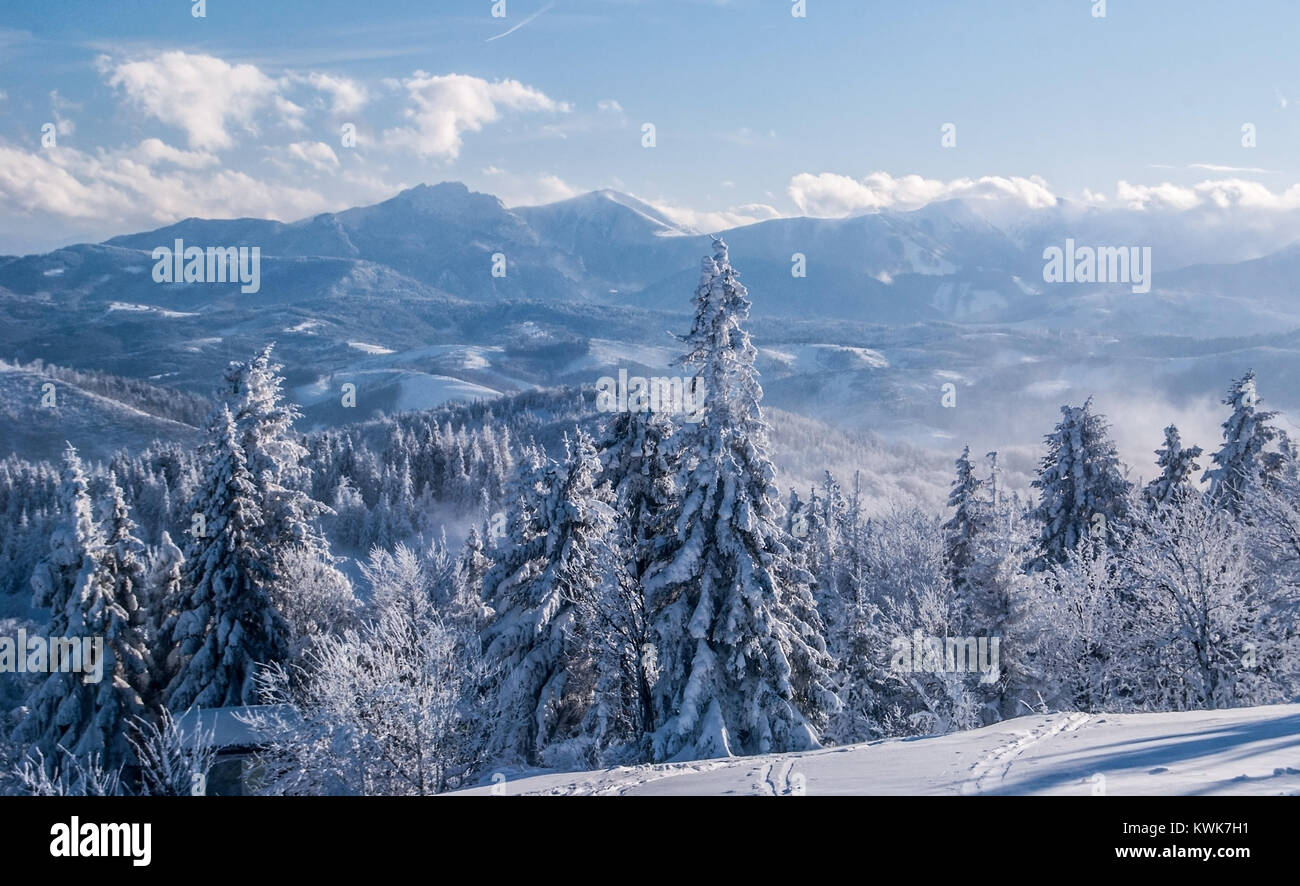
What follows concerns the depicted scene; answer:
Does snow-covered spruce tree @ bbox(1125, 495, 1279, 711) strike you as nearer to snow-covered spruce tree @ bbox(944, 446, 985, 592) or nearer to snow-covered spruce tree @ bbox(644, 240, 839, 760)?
snow-covered spruce tree @ bbox(944, 446, 985, 592)

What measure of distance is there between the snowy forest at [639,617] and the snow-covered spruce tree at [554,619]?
9 cm

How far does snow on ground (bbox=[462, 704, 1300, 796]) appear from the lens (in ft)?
31.3

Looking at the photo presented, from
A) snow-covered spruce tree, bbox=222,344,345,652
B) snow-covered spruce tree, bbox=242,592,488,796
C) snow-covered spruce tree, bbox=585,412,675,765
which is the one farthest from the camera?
snow-covered spruce tree, bbox=222,344,345,652

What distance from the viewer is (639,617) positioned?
22562 millimetres

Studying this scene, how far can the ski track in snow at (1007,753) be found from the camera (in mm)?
10302

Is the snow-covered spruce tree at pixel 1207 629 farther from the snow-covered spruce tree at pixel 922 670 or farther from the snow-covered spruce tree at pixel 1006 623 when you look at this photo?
the snow-covered spruce tree at pixel 922 670

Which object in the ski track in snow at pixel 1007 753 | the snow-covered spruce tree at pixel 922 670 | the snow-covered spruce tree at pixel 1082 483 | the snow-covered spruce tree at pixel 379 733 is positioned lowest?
the snow-covered spruce tree at pixel 922 670

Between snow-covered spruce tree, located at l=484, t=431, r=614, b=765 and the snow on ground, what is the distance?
848 cm

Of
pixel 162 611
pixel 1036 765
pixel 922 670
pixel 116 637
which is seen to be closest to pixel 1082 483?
pixel 922 670

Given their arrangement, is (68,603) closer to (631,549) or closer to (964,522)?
(631,549)

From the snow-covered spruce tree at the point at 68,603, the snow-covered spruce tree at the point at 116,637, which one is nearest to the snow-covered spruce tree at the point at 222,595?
the snow-covered spruce tree at the point at 116,637

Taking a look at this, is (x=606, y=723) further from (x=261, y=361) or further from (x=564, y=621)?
(x=261, y=361)

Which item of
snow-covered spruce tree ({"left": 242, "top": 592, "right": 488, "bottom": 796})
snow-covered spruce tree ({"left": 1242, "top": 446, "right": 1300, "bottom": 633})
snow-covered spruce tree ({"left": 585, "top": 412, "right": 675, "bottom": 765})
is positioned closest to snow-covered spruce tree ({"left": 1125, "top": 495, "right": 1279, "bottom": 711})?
snow-covered spruce tree ({"left": 1242, "top": 446, "right": 1300, "bottom": 633})
